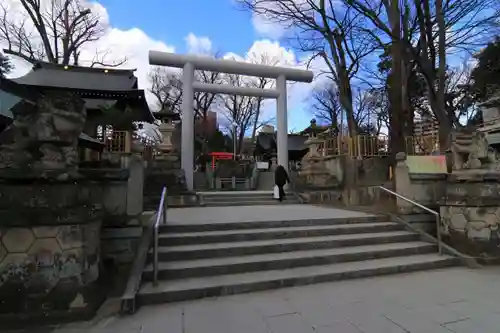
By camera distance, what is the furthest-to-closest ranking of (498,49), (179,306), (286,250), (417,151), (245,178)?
(245,178)
(498,49)
(417,151)
(286,250)
(179,306)

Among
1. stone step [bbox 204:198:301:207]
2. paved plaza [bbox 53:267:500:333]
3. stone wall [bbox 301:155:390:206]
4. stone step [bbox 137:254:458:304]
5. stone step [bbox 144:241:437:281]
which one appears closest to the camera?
paved plaza [bbox 53:267:500:333]

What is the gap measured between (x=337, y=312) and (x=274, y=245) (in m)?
1.97

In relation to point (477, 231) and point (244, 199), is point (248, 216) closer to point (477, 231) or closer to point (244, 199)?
point (477, 231)

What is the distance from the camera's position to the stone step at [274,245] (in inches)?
198

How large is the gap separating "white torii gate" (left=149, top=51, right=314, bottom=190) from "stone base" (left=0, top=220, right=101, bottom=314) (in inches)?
338

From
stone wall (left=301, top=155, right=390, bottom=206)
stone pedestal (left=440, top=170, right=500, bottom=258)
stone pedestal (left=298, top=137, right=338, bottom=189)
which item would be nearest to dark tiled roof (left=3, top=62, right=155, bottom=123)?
stone pedestal (left=298, top=137, right=338, bottom=189)

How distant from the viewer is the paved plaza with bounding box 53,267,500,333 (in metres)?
3.25

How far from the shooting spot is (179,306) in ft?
12.6

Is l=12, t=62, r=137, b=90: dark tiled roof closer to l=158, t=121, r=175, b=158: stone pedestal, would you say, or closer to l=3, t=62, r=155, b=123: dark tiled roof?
l=3, t=62, r=155, b=123: dark tiled roof

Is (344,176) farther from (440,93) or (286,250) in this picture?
(286,250)

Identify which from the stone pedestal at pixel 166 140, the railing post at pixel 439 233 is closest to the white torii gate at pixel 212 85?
the stone pedestal at pixel 166 140

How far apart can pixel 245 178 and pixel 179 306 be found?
19.3 meters

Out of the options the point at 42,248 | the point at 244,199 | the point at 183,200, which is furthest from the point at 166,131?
the point at 42,248

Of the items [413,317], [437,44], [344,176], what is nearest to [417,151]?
[344,176]
